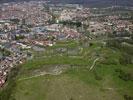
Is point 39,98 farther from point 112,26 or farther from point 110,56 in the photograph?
point 112,26

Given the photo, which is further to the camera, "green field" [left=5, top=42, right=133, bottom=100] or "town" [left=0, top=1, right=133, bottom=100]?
"town" [left=0, top=1, right=133, bottom=100]

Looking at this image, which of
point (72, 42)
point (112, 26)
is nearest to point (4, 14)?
point (112, 26)

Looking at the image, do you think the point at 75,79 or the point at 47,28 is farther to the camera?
the point at 47,28

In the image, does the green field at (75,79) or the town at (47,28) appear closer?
the green field at (75,79)

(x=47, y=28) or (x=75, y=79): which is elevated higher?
(x=47, y=28)
